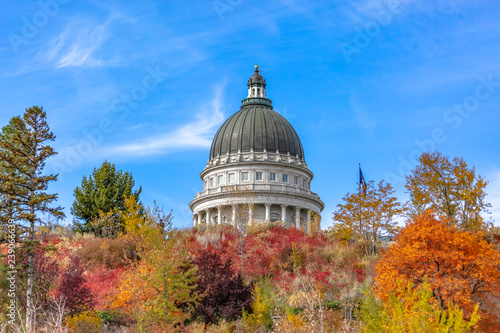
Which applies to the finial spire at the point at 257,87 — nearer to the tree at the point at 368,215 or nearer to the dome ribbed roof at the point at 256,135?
the dome ribbed roof at the point at 256,135

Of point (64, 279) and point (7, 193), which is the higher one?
point (7, 193)

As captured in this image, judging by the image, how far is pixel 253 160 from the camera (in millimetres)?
78438

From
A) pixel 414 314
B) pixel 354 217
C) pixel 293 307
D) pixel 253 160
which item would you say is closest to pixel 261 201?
pixel 253 160

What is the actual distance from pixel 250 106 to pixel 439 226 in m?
66.1

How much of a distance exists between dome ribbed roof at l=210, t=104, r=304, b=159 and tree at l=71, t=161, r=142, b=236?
68.3 ft

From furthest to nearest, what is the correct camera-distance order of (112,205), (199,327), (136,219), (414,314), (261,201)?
(261,201) < (112,205) < (136,219) < (199,327) < (414,314)

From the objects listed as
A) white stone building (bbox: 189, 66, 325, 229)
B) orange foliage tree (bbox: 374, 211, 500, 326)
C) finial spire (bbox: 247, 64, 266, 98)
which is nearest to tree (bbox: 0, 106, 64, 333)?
orange foliage tree (bbox: 374, 211, 500, 326)

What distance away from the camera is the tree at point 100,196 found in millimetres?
60906

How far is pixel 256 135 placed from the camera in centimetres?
8094

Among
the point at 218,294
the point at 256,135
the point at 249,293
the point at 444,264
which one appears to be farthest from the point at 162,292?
the point at 256,135

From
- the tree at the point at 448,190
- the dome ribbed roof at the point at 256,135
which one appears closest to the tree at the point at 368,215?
the tree at the point at 448,190

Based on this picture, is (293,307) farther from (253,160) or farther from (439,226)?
(253,160)

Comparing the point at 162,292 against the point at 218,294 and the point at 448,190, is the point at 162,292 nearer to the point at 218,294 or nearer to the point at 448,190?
the point at 218,294

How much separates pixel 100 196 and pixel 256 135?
27749mm
